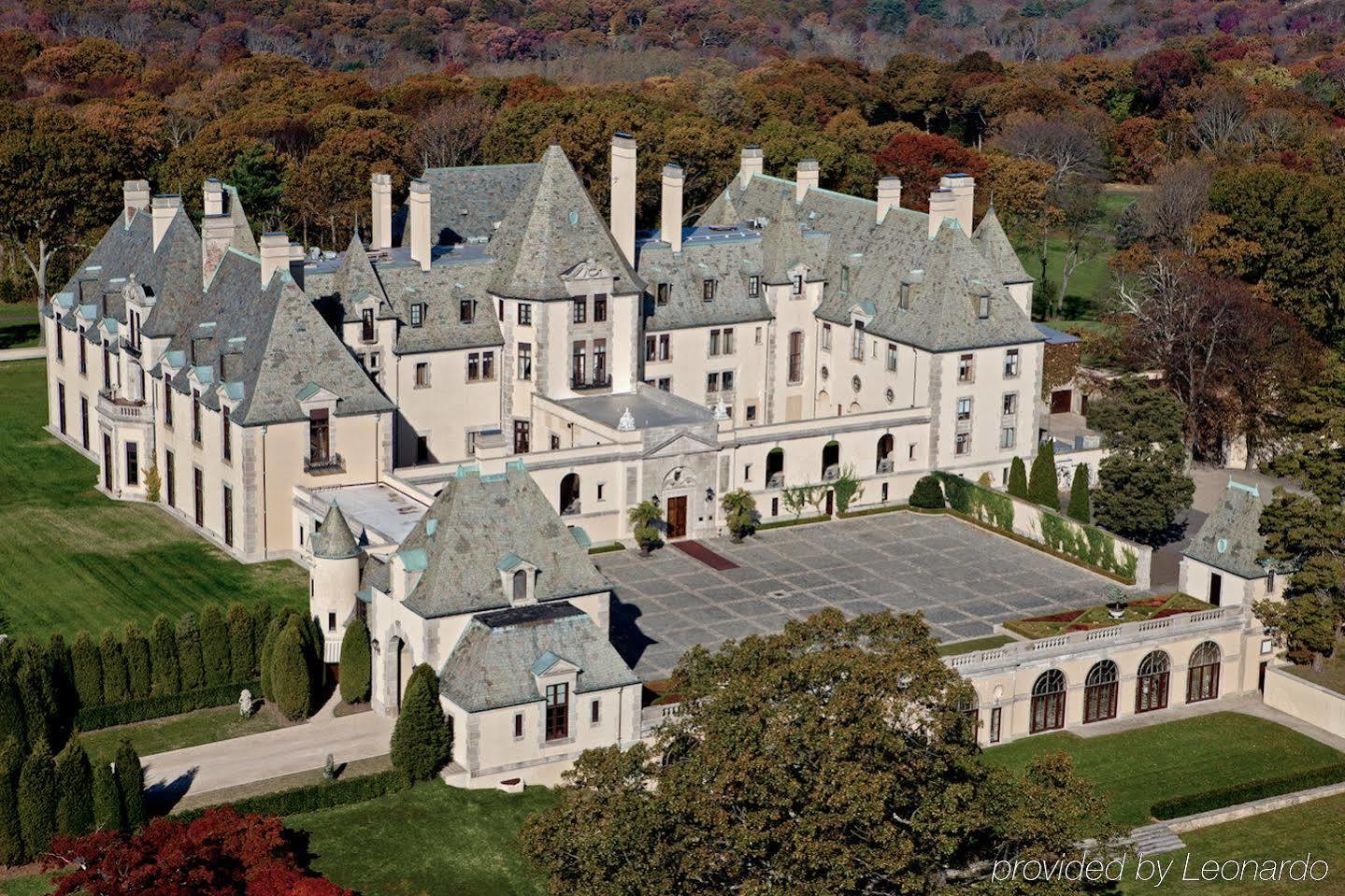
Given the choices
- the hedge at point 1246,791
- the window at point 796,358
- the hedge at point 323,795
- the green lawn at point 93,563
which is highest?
the window at point 796,358

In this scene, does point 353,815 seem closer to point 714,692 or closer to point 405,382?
point 714,692

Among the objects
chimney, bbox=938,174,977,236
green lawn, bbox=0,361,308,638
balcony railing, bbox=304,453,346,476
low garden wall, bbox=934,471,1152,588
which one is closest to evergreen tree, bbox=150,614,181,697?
green lawn, bbox=0,361,308,638

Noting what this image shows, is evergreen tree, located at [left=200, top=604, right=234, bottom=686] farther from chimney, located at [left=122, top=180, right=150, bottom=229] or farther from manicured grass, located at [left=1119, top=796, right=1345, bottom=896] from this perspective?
chimney, located at [left=122, top=180, right=150, bottom=229]

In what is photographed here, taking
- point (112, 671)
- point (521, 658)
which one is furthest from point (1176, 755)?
point (112, 671)

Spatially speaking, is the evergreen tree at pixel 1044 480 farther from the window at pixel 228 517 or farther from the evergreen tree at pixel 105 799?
the evergreen tree at pixel 105 799

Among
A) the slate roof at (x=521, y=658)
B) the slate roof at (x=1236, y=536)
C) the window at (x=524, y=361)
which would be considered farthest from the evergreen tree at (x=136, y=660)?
the slate roof at (x=1236, y=536)

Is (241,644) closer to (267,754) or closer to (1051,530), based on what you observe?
(267,754)
